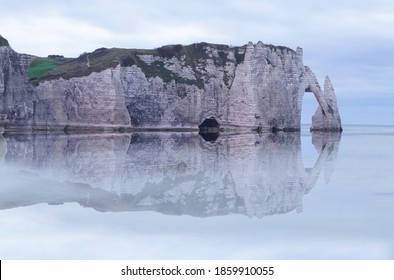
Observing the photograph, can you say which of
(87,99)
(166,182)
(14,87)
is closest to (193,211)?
(166,182)

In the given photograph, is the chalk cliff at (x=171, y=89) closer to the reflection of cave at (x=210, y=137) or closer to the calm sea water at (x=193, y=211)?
the reflection of cave at (x=210, y=137)

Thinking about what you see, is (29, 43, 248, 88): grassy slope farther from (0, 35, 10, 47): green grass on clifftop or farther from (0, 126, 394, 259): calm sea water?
(0, 126, 394, 259): calm sea water

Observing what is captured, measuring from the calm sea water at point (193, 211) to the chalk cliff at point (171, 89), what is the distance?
3686 centimetres

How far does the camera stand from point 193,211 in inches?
483

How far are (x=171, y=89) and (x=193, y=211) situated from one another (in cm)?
5561

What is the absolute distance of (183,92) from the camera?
6825 centimetres

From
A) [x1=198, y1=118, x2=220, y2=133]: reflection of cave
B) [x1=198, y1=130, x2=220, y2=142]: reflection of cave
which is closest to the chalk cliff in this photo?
[x1=198, y1=118, x2=220, y2=133]: reflection of cave

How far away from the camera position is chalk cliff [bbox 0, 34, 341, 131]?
185 ft

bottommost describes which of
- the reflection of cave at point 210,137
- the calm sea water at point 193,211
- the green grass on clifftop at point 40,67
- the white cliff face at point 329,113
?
the reflection of cave at point 210,137

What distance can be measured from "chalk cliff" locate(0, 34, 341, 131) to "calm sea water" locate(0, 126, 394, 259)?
36.9 m

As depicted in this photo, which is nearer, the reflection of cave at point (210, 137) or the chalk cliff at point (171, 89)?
the reflection of cave at point (210, 137)

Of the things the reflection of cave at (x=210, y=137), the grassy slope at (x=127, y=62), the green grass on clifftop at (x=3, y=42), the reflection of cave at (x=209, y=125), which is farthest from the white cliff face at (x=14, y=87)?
the reflection of cave at (x=209, y=125)

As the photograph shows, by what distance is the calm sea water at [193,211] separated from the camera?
29.7ft

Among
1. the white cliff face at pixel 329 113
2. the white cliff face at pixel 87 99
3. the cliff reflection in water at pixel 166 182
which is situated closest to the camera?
the cliff reflection in water at pixel 166 182
